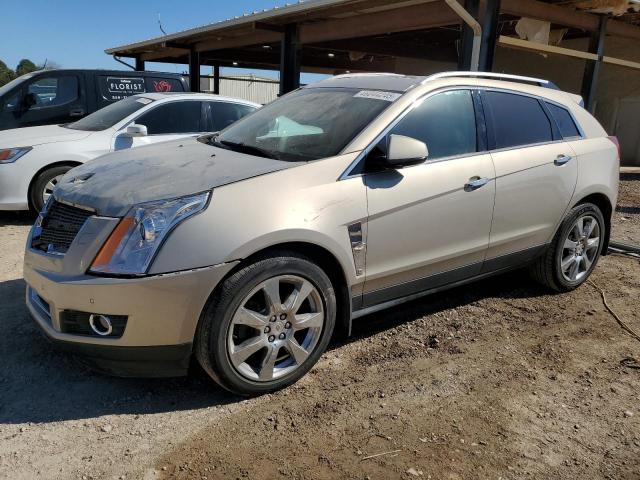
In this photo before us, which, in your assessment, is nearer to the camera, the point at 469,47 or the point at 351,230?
the point at 351,230

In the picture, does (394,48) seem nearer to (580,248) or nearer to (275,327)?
(580,248)

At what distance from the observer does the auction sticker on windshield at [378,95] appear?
355 cm

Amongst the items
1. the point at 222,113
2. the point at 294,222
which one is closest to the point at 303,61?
the point at 222,113

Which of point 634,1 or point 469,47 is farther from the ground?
point 634,1

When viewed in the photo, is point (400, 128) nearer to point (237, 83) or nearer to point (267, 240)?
point (267, 240)

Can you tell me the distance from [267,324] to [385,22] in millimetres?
7839

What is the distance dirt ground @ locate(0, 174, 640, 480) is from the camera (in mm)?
2539

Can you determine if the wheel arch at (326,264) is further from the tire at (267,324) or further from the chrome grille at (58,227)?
the chrome grille at (58,227)

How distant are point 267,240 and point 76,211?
3.47 feet

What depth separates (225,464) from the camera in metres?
2.52

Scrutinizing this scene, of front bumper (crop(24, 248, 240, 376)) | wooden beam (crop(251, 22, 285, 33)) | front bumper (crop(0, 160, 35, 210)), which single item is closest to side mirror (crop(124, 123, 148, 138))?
front bumper (crop(0, 160, 35, 210))

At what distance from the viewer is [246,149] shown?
3.63 m

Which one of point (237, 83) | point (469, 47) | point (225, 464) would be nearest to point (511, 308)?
point (225, 464)

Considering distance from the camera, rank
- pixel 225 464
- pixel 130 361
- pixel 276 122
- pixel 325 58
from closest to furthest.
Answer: pixel 225 464 → pixel 130 361 → pixel 276 122 → pixel 325 58
